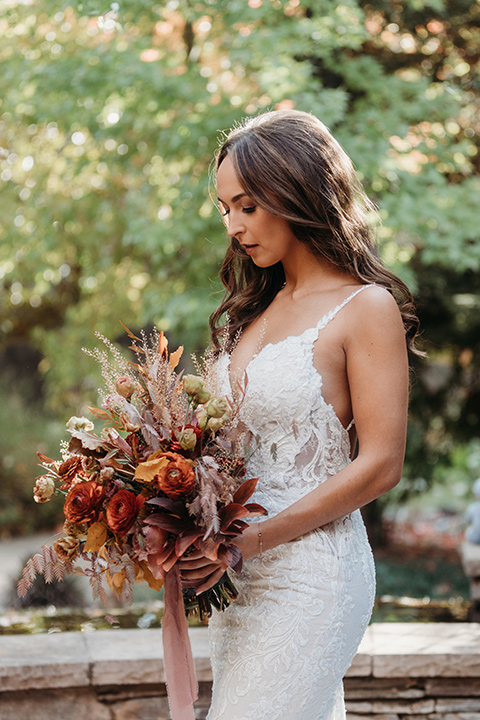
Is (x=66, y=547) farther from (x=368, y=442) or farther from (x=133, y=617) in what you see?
(x=133, y=617)

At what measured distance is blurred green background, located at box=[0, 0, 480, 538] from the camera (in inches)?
217

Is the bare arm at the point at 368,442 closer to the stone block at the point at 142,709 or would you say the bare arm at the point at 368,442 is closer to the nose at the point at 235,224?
the nose at the point at 235,224

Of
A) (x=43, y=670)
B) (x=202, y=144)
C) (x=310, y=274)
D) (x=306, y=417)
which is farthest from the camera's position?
(x=202, y=144)

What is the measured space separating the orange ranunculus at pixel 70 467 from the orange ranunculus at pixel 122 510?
19 cm

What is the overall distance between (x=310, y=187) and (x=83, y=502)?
990 millimetres

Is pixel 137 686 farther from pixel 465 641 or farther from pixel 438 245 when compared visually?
pixel 438 245

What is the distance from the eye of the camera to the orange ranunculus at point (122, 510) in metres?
1.79

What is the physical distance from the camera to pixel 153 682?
312 cm

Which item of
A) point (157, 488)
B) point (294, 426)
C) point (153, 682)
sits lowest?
point (153, 682)

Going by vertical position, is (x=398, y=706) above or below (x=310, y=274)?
below

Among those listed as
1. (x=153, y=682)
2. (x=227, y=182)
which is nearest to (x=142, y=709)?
(x=153, y=682)

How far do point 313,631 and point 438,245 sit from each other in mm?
4184

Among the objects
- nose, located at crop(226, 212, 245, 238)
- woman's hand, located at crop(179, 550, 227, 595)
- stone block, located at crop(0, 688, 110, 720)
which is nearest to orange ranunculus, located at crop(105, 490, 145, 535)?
woman's hand, located at crop(179, 550, 227, 595)

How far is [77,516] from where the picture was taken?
183 centimetres
